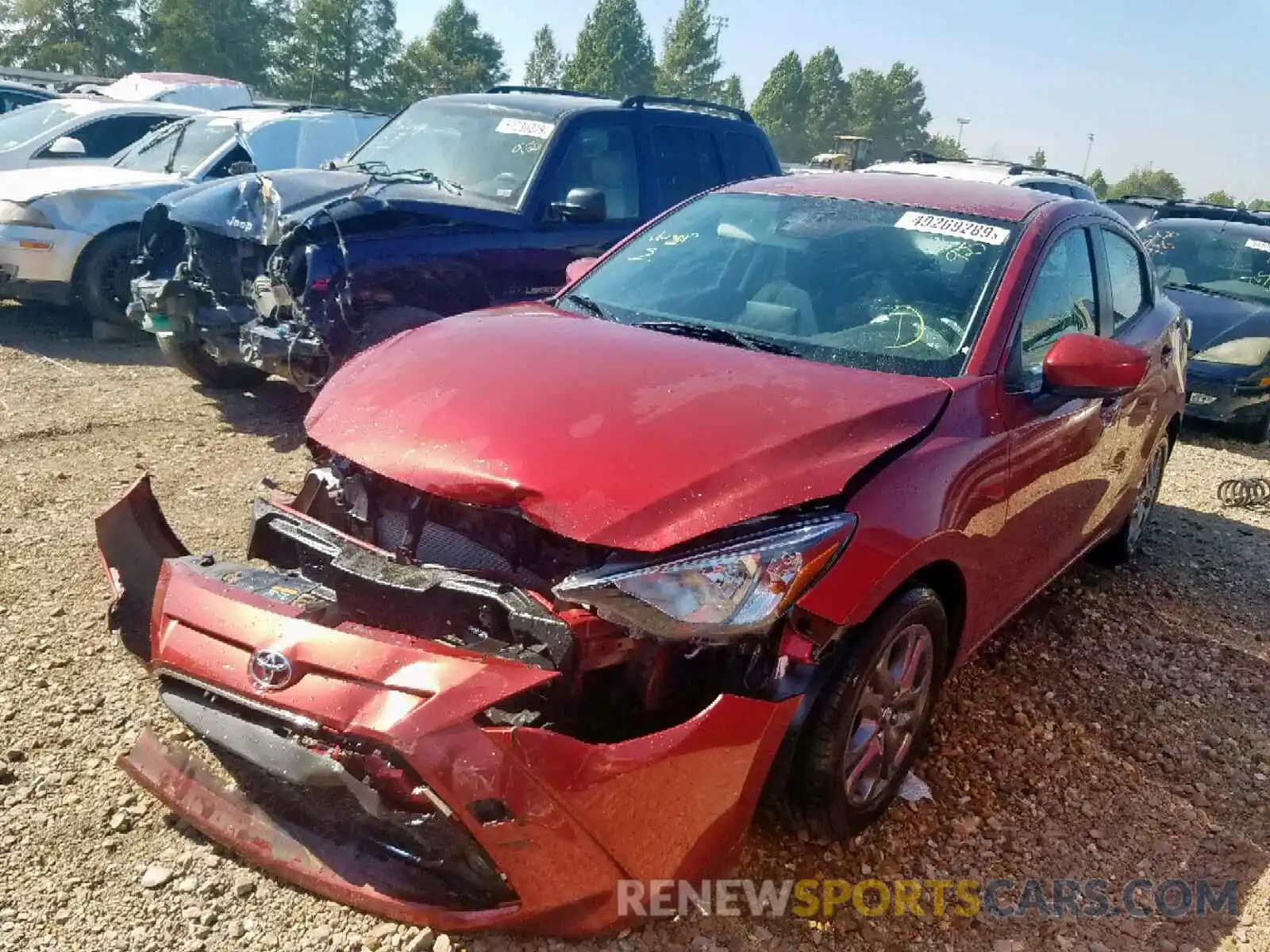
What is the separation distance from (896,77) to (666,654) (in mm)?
94784

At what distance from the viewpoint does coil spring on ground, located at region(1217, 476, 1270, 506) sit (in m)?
6.40

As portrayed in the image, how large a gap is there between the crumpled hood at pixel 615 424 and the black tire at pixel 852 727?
42cm

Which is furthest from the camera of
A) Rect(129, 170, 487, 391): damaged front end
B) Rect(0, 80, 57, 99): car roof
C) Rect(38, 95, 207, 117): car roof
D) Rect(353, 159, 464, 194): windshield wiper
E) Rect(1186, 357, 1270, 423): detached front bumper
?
Rect(0, 80, 57, 99): car roof

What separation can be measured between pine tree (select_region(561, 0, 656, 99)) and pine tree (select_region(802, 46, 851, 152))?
60.2ft

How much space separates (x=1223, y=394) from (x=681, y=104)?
194 inches

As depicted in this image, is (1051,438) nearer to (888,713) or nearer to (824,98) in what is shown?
(888,713)

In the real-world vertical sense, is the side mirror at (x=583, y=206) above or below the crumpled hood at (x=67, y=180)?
above

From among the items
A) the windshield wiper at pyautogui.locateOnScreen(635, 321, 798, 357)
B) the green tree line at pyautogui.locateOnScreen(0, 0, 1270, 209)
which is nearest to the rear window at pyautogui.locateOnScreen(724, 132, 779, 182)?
the windshield wiper at pyautogui.locateOnScreen(635, 321, 798, 357)

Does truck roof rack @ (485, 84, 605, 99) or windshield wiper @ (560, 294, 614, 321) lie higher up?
truck roof rack @ (485, 84, 605, 99)

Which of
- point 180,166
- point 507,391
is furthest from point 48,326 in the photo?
point 507,391

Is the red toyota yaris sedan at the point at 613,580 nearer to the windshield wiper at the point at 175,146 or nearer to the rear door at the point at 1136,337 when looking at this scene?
the rear door at the point at 1136,337

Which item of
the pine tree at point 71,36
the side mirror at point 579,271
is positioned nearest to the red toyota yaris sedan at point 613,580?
the side mirror at point 579,271

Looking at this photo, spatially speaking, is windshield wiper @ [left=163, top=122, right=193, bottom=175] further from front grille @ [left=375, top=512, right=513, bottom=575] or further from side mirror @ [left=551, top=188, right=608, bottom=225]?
front grille @ [left=375, top=512, right=513, bottom=575]

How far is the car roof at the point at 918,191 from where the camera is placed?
11.8 feet
